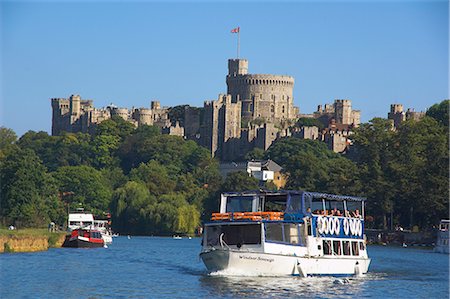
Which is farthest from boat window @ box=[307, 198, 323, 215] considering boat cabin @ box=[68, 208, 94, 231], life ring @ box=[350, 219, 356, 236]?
boat cabin @ box=[68, 208, 94, 231]

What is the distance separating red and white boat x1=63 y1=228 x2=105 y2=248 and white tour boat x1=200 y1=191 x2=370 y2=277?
27.3m

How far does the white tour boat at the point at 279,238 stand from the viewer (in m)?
57.0

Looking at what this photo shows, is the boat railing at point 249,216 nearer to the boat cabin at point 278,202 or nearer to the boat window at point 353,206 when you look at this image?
the boat cabin at point 278,202

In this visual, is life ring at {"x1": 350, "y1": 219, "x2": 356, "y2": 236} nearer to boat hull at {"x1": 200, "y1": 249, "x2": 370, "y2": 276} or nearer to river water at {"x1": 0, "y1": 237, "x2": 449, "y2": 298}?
river water at {"x1": 0, "y1": 237, "x2": 449, "y2": 298}

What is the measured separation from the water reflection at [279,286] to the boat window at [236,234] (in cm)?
159

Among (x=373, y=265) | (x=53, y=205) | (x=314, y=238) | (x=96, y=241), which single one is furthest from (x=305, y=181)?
(x=314, y=238)

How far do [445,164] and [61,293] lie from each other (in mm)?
68034

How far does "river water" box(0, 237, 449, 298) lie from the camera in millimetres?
51781

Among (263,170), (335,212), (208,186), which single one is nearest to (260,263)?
(335,212)

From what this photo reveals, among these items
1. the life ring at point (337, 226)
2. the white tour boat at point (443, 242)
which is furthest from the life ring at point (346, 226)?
the white tour boat at point (443, 242)

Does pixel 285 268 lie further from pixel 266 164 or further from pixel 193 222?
pixel 266 164

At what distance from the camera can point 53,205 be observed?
350 feet

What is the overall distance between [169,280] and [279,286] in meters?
6.81

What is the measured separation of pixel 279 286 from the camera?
53.9m
